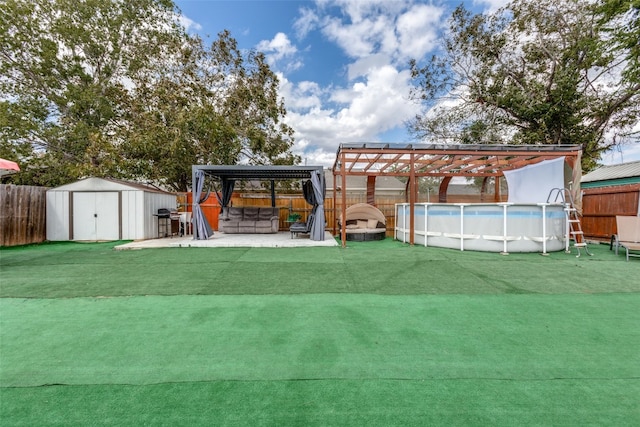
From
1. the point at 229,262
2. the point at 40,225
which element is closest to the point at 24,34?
the point at 40,225

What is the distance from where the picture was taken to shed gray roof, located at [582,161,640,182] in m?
9.65

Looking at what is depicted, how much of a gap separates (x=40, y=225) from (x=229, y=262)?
8355 mm

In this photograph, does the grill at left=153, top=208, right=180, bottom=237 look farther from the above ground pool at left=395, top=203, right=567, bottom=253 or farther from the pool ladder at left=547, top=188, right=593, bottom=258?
the pool ladder at left=547, top=188, right=593, bottom=258

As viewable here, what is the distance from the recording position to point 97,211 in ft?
31.4

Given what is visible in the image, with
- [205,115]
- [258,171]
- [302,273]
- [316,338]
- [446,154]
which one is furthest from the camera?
[205,115]

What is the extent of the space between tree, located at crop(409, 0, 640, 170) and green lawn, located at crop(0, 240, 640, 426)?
9.73 m

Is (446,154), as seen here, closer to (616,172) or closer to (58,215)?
(616,172)

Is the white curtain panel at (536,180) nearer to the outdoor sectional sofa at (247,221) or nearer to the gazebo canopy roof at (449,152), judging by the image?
the gazebo canopy roof at (449,152)

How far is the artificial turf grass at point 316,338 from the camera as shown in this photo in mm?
2023

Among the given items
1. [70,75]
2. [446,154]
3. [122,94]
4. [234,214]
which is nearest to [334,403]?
[446,154]

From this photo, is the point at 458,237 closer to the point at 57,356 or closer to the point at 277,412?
the point at 277,412

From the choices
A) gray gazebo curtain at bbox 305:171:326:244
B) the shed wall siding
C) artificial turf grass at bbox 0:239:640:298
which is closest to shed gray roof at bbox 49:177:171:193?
the shed wall siding

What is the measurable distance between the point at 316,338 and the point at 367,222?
802cm

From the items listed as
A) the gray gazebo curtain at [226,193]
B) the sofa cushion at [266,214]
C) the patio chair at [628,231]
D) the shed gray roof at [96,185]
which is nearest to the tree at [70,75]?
the shed gray roof at [96,185]
